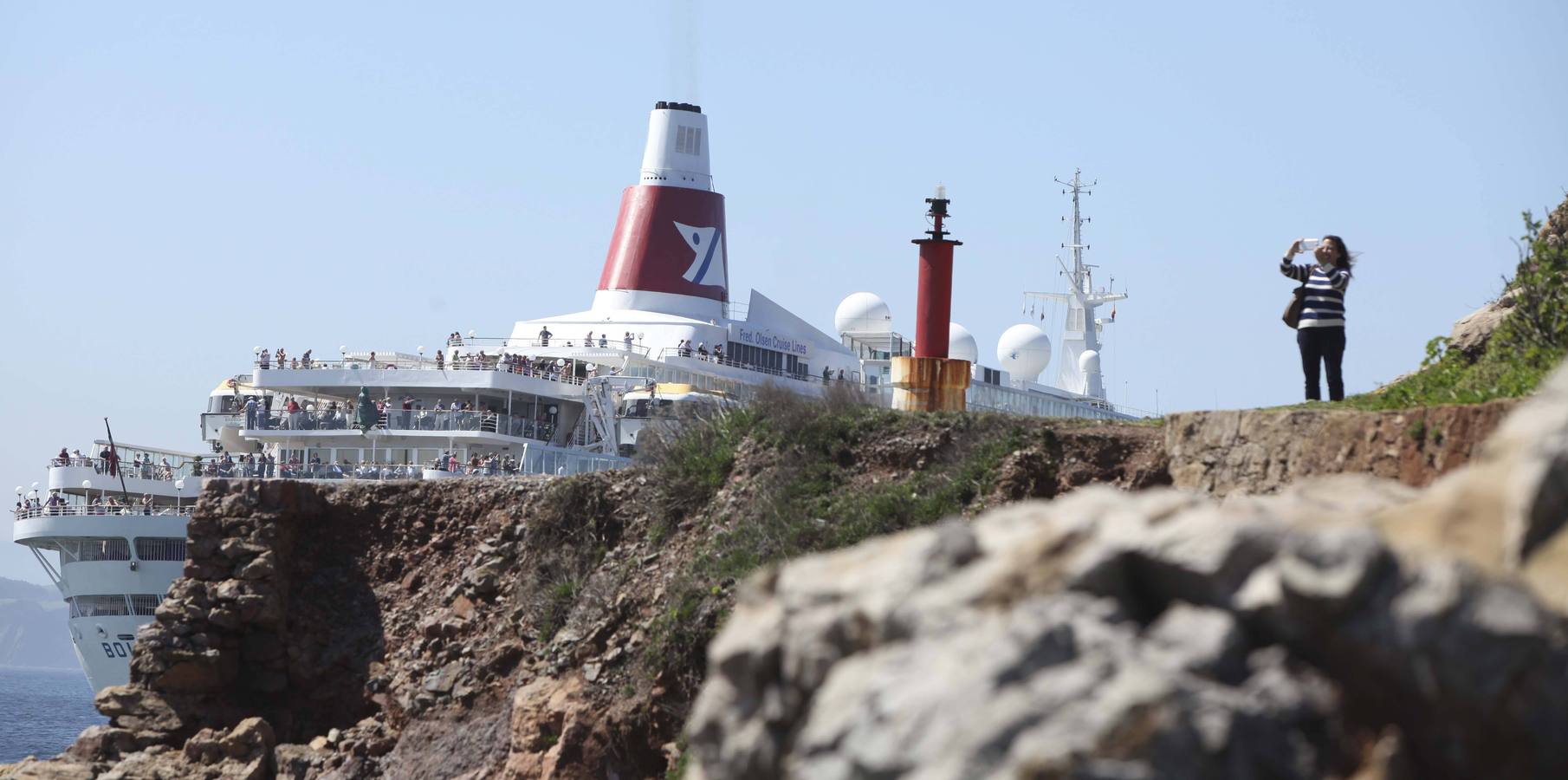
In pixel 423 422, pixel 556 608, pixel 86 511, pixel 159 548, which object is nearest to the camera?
pixel 556 608

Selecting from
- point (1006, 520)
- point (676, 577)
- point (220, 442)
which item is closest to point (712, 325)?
point (220, 442)

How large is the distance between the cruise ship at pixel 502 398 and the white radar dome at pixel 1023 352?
373 cm

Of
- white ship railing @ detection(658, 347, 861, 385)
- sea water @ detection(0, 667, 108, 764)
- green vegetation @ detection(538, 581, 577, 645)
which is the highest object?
white ship railing @ detection(658, 347, 861, 385)

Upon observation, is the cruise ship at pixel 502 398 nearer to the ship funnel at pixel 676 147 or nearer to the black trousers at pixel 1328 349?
the ship funnel at pixel 676 147

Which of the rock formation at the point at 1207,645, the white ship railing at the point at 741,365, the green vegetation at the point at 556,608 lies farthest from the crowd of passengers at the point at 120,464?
the rock formation at the point at 1207,645

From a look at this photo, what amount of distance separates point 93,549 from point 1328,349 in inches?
1424

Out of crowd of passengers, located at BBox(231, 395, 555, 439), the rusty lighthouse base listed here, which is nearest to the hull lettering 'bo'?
crowd of passengers, located at BBox(231, 395, 555, 439)

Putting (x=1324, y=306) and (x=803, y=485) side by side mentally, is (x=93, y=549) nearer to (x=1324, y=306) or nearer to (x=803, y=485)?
(x=803, y=485)

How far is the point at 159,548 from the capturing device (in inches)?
1702

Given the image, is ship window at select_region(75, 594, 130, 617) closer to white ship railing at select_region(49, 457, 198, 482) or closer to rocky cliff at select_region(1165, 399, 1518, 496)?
white ship railing at select_region(49, 457, 198, 482)

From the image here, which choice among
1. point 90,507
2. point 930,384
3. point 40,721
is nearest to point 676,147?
point 90,507

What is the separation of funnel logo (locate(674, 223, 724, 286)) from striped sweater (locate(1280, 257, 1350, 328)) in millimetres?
46516

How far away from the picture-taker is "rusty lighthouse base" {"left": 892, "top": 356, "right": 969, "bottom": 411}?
22141mm

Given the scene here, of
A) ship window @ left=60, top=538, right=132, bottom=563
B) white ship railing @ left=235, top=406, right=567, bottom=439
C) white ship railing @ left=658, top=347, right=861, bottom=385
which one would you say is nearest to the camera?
ship window @ left=60, top=538, right=132, bottom=563
